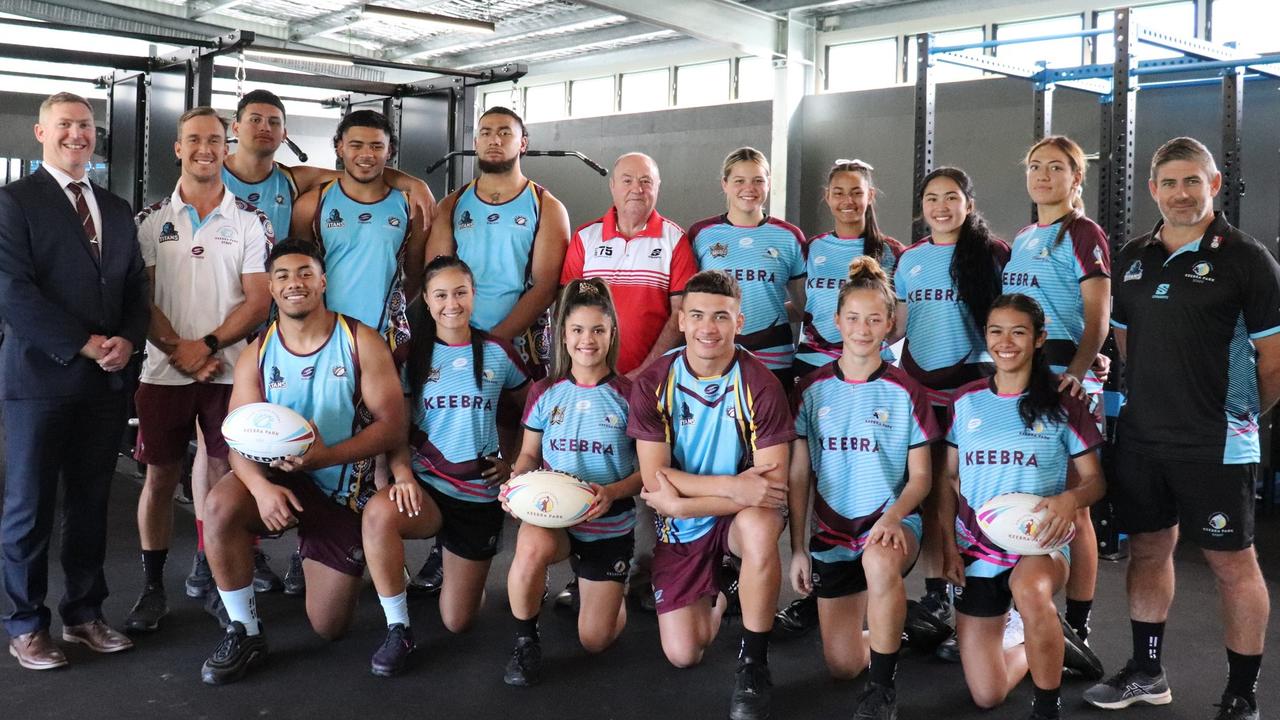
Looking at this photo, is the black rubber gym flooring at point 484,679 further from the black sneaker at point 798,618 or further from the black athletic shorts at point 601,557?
the black athletic shorts at point 601,557

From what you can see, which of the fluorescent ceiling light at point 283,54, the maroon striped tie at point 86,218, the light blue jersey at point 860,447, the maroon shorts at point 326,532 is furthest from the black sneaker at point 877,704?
the fluorescent ceiling light at point 283,54

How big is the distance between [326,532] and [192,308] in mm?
907

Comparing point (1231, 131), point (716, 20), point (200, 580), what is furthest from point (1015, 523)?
point (716, 20)

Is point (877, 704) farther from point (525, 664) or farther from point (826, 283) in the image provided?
point (826, 283)

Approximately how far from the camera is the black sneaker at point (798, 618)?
3.54 meters

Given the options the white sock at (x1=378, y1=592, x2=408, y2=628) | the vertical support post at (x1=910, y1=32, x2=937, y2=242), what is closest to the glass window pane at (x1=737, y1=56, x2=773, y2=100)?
the vertical support post at (x1=910, y1=32, x2=937, y2=242)

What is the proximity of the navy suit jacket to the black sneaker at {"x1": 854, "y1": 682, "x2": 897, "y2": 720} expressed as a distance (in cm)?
231

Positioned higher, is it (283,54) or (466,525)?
(283,54)

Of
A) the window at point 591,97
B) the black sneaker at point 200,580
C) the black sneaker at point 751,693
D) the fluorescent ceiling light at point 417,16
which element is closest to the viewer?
the black sneaker at point 751,693

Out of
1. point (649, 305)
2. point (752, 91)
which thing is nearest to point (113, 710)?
point (649, 305)

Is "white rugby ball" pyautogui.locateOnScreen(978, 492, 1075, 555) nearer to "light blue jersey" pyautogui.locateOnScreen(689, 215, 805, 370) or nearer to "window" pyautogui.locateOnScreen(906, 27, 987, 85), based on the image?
"light blue jersey" pyautogui.locateOnScreen(689, 215, 805, 370)

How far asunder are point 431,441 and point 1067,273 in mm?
2075

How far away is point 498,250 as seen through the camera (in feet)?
12.8

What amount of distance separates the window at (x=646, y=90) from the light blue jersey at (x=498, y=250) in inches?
386
